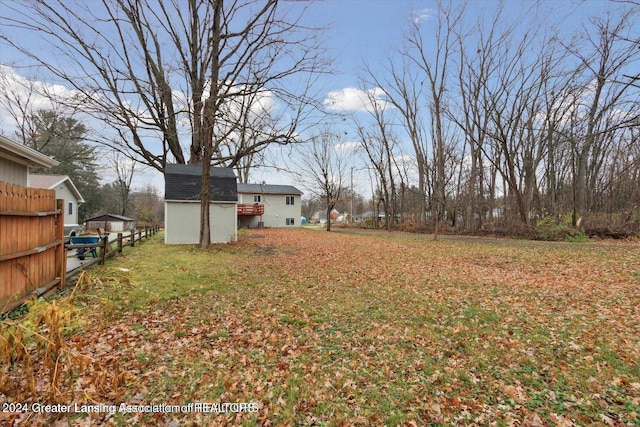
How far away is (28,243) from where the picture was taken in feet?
15.6

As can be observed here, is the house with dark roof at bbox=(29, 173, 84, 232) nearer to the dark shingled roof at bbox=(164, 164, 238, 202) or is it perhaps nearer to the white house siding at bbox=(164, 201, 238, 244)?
the dark shingled roof at bbox=(164, 164, 238, 202)

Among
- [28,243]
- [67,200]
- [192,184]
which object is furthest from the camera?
[67,200]

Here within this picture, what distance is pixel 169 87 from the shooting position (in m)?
13.4

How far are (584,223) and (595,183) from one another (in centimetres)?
549

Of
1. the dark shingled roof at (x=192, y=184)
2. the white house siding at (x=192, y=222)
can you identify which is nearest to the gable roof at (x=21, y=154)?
the dark shingled roof at (x=192, y=184)

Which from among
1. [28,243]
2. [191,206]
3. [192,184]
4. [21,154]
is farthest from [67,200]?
[28,243]

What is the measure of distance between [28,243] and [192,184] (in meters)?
11.9

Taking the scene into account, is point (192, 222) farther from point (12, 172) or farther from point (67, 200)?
point (67, 200)

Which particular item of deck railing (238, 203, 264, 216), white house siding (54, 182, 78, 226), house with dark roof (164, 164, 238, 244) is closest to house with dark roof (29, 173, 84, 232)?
white house siding (54, 182, 78, 226)

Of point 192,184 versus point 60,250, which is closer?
point 60,250

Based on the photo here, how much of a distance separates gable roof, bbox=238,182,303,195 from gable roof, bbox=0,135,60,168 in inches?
1022

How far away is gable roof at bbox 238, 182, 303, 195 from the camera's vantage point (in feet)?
113

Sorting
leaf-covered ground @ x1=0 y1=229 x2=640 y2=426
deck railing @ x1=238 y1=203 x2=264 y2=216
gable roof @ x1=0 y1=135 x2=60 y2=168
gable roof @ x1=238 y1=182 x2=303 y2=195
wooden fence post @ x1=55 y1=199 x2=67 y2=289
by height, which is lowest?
leaf-covered ground @ x1=0 y1=229 x2=640 y2=426

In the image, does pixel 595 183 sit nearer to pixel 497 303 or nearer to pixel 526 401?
pixel 497 303
